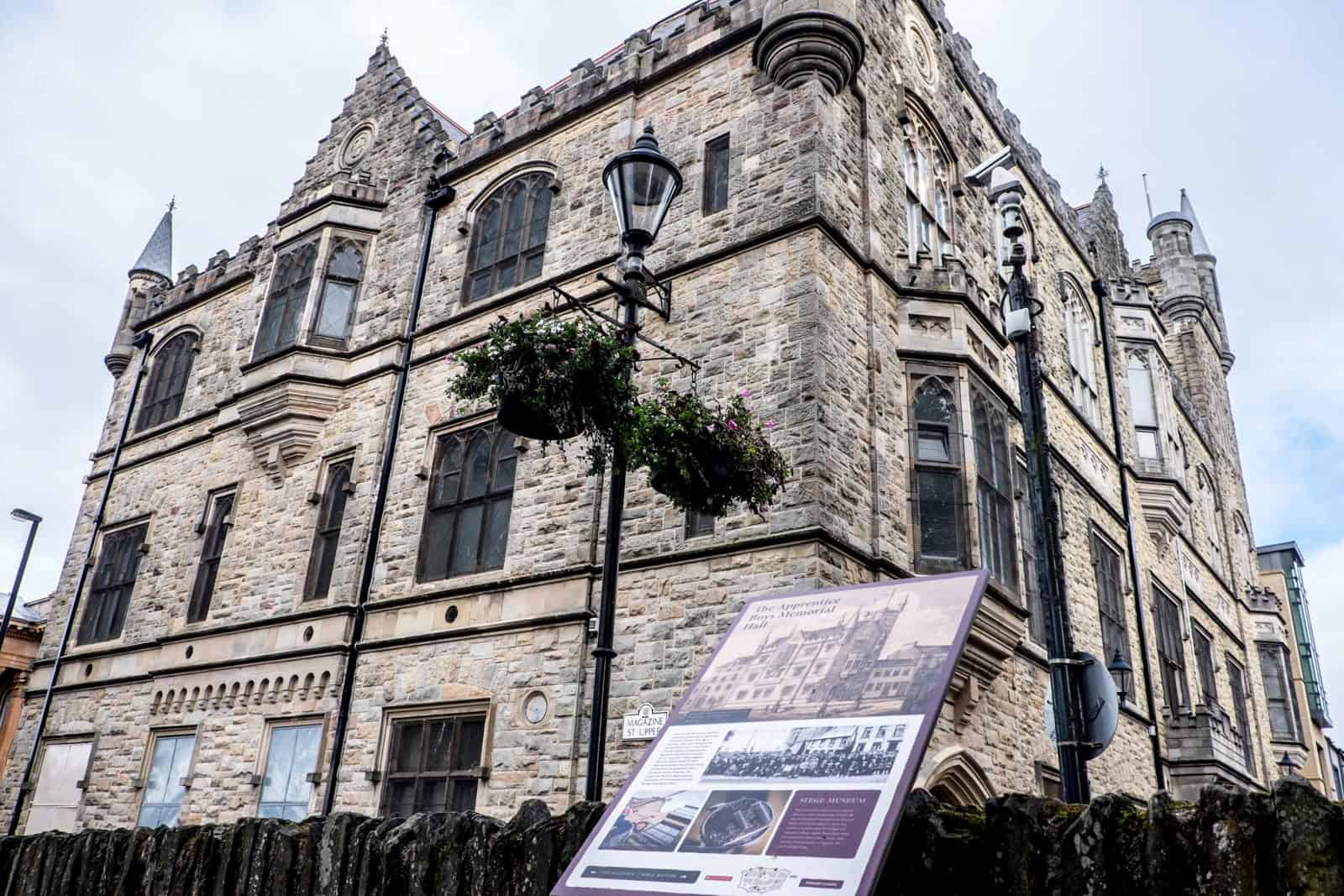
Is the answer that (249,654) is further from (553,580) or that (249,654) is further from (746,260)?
(746,260)

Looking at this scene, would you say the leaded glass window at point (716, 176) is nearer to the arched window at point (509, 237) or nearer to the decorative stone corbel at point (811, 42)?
the decorative stone corbel at point (811, 42)

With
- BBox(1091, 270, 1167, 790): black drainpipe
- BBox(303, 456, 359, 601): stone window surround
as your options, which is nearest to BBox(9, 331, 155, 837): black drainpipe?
BBox(303, 456, 359, 601): stone window surround

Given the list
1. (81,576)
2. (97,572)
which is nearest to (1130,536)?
(97,572)

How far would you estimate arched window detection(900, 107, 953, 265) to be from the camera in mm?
15469

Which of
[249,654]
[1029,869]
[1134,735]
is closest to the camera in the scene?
[1029,869]

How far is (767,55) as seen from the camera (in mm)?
Answer: 13930

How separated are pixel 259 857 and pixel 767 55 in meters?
11.6

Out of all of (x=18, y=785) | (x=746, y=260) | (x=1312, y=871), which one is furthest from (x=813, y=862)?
(x=18, y=785)

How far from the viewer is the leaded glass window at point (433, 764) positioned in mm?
12336

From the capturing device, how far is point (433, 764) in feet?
41.8

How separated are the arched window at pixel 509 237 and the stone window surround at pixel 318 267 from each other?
2.54 m

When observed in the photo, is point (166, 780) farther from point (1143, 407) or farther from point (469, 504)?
point (1143, 407)

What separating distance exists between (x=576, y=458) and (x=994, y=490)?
562cm

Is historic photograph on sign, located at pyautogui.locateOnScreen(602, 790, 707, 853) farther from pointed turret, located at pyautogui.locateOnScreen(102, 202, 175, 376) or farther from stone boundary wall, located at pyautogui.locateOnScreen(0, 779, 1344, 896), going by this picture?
pointed turret, located at pyautogui.locateOnScreen(102, 202, 175, 376)
